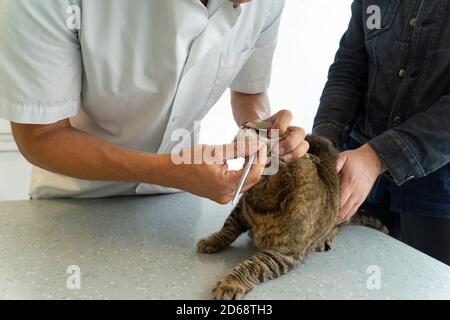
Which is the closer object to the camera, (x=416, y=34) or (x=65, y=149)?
(x=65, y=149)

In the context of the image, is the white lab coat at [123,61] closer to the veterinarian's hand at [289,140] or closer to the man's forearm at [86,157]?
the man's forearm at [86,157]

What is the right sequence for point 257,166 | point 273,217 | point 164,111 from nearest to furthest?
point 257,166, point 273,217, point 164,111

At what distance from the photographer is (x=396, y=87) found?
105cm

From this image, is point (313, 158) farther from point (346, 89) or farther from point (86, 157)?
point (86, 157)

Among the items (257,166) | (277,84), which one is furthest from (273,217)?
(277,84)

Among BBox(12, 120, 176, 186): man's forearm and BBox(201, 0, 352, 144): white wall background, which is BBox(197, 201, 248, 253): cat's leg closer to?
BBox(12, 120, 176, 186): man's forearm

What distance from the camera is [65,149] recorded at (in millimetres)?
879

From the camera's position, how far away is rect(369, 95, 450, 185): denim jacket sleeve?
92 centimetres

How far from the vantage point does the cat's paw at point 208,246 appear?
0.87m

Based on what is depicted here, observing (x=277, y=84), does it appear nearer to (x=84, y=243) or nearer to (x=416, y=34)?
(x=416, y=34)

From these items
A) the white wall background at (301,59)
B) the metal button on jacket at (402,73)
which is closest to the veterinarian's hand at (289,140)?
the metal button on jacket at (402,73)

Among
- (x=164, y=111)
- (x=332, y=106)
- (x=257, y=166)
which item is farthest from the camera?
(x=332, y=106)

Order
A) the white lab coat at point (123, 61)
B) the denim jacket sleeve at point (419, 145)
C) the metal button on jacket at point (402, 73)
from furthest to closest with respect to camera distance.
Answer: the metal button on jacket at point (402, 73) → the denim jacket sleeve at point (419, 145) → the white lab coat at point (123, 61)

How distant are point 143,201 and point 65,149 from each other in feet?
1.08
